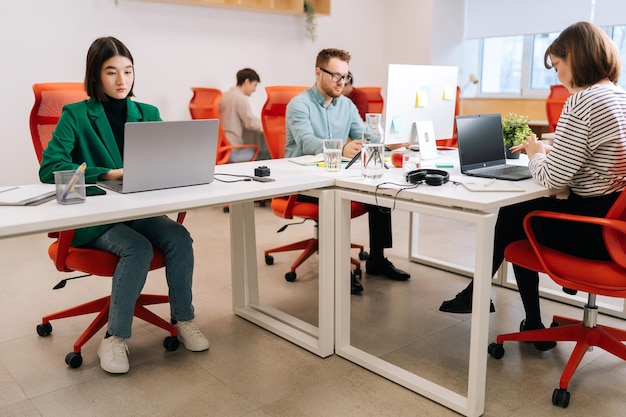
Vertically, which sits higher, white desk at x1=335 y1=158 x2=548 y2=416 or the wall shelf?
the wall shelf

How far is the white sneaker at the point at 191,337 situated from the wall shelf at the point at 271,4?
326 centimetres

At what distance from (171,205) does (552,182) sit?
1261 mm

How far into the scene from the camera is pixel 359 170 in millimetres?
2396

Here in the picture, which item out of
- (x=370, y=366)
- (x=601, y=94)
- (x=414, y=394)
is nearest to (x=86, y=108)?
(x=370, y=366)

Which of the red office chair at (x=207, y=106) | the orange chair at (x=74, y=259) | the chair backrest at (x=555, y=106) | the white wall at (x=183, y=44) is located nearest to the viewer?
the orange chair at (x=74, y=259)

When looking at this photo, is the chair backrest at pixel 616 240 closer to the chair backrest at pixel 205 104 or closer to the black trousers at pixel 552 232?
the black trousers at pixel 552 232

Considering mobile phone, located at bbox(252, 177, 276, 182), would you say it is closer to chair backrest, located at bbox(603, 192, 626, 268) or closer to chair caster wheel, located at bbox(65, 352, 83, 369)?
chair caster wheel, located at bbox(65, 352, 83, 369)

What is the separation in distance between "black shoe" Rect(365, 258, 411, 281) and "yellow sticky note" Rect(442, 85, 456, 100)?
3.25 ft

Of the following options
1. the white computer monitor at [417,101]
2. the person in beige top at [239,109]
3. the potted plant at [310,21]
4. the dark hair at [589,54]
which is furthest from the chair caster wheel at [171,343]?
the potted plant at [310,21]

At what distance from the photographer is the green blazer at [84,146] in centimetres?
207

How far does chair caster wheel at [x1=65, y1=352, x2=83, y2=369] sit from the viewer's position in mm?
2180

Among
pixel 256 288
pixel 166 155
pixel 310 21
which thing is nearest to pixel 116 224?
pixel 166 155

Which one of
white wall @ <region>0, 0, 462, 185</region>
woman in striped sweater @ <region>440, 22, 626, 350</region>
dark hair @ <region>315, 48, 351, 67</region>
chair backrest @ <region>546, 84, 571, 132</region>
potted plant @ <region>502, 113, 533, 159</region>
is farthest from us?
chair backrest @ <region>546, 84, 571, 132</region>

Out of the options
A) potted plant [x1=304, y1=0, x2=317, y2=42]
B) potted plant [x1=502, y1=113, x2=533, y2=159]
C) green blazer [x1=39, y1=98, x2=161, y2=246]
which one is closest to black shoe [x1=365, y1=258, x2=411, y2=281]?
potted plant [x1=502, y1=113, x2=533, y2=159]
